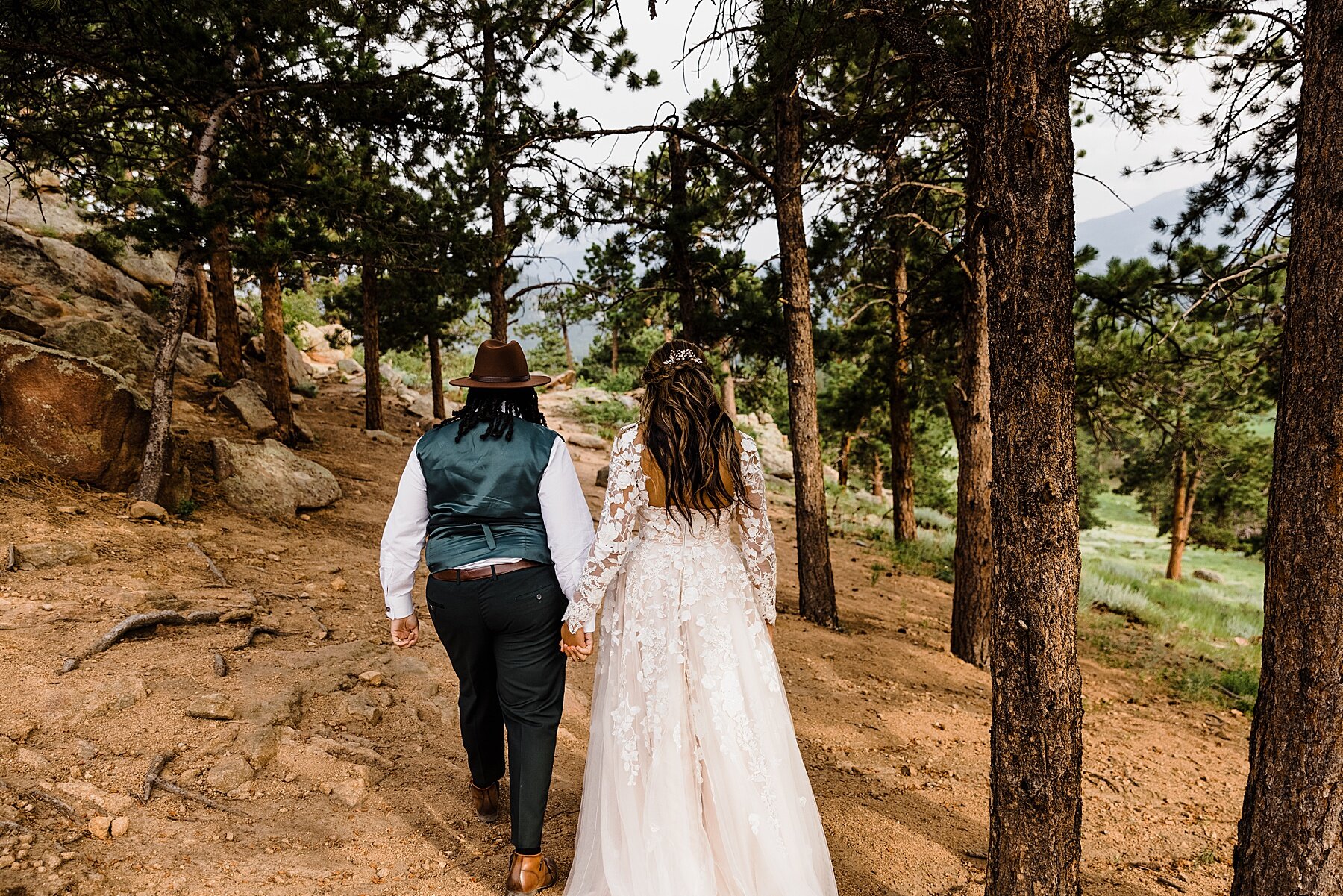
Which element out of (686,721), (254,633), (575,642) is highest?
(575,642)

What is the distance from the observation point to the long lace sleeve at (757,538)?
337 centimetres

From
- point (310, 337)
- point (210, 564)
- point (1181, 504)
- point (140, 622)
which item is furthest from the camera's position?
point (310, 337)

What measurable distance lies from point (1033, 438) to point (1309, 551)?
3.37 ft

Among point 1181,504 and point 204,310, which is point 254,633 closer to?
point 204,310

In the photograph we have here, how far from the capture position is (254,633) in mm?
5289

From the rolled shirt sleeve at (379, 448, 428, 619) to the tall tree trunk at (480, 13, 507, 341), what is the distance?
624cm

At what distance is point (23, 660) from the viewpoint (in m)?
4.15

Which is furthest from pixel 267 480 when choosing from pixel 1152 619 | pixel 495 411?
pixel 1152 619

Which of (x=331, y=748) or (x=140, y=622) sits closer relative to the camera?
(x=331, y=748)

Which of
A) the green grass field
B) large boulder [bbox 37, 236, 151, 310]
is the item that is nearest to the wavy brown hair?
the green grass field

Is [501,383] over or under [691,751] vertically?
over

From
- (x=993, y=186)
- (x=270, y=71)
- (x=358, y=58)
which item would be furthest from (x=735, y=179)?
(x=993, y=186)

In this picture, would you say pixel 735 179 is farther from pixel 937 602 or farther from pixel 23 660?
pixel 23 660

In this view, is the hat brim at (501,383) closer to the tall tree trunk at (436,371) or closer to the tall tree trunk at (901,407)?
the tall tree trunk at (901,407)
